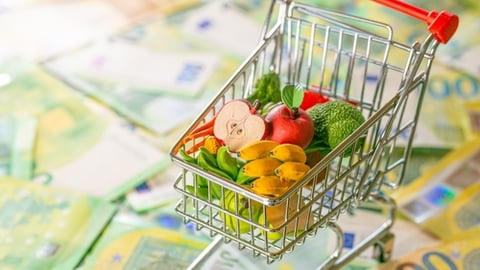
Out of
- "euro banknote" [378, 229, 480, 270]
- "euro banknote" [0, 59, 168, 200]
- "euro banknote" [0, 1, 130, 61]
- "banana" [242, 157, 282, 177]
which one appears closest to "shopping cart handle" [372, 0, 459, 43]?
"banana" [242, 157, 282, 177]

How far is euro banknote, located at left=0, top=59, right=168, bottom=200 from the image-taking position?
1.20 m

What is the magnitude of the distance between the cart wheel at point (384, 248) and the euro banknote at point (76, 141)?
0.39 m

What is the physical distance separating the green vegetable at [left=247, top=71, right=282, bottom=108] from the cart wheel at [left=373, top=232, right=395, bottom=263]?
11.1 inches

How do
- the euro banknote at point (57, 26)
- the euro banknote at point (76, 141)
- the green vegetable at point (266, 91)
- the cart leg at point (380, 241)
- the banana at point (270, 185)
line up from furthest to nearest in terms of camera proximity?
the euro banknote at point (57, 26)
the euro banknote at point (76, 141)
the cart leg at point (380, 241)
the green vegetable at point (266, 91)
the banana at point (270, 185)

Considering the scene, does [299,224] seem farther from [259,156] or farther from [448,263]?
[448,263]

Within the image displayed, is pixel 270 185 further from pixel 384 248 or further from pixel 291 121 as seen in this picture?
pixel 384 248

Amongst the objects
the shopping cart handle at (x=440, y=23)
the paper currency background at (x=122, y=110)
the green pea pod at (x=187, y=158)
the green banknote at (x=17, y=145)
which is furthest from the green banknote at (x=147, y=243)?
the shopping cart handle at (x=440, y=23)

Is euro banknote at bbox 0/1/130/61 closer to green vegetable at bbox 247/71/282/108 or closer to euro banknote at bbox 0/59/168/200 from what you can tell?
euro banknote at bbox 0/59/168/200

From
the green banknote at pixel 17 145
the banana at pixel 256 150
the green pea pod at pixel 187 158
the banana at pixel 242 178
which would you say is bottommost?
the green banknote at pixel 17 145

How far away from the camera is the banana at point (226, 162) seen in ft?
2.52

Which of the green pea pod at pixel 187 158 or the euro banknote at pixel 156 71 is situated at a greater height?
the green pea pod at pixel 187 158

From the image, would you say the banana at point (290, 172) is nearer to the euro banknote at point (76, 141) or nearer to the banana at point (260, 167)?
the banana at point (260, 167)

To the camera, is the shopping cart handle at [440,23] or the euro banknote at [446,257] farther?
the euro banknote at [446,257]

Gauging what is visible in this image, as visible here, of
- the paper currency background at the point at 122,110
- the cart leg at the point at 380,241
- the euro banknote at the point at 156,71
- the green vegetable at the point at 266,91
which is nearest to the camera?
the green vegetable at the point at 266,91
